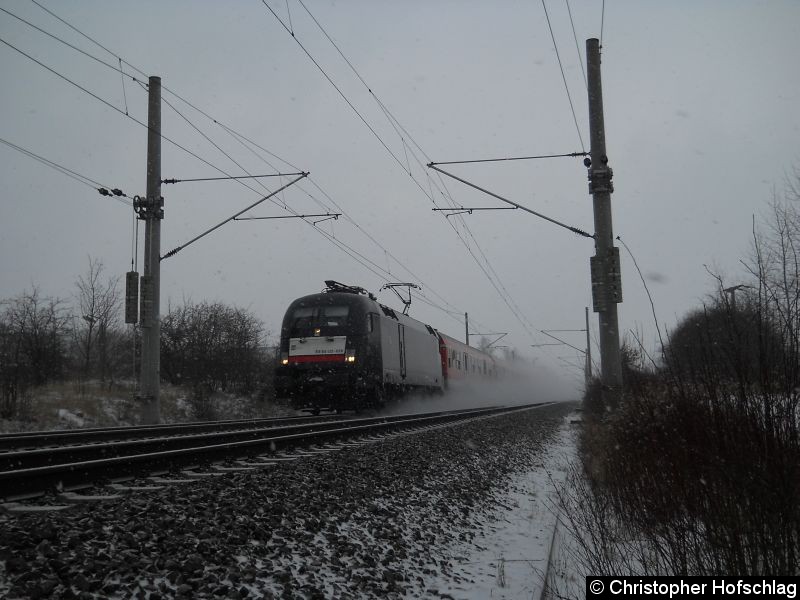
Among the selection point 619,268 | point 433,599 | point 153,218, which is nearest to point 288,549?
point 433,599

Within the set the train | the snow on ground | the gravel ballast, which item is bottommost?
the snow on ground

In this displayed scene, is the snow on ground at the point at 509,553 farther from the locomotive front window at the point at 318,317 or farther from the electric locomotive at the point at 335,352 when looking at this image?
the locomotive front window at the point at 318,317

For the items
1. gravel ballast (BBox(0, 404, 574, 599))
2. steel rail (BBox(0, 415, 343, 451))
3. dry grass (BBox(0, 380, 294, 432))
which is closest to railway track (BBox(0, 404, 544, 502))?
steel rail (BBox(0, 415, 343, 451))

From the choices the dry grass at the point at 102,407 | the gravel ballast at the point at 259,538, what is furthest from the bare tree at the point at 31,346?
the gravel ballast at the point at 259,538

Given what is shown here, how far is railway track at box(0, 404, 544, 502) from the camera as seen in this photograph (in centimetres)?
539

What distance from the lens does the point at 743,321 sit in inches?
159

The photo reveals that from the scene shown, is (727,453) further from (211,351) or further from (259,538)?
(211,351)

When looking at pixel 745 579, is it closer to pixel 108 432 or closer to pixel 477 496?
pixel 477 496

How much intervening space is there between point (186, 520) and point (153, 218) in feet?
44.4

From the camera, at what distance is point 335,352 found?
60.7 feet

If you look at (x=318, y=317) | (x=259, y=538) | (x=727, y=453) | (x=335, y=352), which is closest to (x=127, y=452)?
(x=259, y=538)

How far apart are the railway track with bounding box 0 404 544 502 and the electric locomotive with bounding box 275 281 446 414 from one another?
4.46 meters

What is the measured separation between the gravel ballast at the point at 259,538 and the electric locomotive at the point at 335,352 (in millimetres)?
11002

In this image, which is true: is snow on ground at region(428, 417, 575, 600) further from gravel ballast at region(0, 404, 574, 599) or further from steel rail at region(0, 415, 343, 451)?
steel rail at region(0, 415, 343, 451)
